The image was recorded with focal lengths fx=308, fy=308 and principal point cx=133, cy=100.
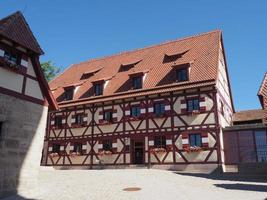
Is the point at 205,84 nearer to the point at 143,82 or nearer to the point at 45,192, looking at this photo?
the point at 143,82

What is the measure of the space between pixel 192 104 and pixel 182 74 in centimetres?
269

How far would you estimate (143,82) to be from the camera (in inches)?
956

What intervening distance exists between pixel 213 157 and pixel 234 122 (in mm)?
7130

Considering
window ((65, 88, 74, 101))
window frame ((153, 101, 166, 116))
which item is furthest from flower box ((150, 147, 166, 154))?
window ((65, 88, 74, 101))

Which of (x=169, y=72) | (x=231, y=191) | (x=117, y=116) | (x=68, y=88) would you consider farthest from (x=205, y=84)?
(x=68, y=88)

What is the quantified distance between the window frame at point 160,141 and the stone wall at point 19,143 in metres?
10.0

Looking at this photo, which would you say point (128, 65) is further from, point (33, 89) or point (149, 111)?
point (33, 89)

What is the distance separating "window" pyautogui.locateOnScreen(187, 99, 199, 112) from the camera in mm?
21328

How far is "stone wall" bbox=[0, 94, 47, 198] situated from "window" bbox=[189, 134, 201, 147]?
1067cm

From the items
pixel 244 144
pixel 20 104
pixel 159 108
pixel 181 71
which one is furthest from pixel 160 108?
pixel 20 104

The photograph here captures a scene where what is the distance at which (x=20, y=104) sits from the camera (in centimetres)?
1320

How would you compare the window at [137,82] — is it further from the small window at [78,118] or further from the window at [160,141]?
the small window at [78,118]

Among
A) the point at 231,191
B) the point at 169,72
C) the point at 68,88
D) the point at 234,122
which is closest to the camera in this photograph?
the point at 231,191

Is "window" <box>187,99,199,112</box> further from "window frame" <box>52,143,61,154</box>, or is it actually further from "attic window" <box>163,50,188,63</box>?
"window frame" <box>52,143,61,154</box>
